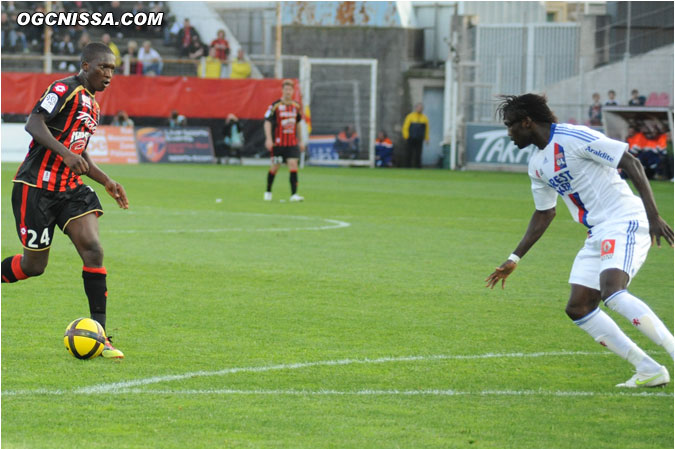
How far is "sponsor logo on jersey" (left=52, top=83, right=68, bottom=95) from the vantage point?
7.02 metres

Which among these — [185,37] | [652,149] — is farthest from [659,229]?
[185,37]

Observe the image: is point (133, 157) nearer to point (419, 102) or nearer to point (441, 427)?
point (419, 102)

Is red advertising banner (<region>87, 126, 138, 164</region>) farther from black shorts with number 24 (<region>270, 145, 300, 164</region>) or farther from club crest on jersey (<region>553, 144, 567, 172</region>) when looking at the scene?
club crest on jersey (<region>553, 144, 567, 172</region>)

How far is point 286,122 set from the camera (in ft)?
66.8

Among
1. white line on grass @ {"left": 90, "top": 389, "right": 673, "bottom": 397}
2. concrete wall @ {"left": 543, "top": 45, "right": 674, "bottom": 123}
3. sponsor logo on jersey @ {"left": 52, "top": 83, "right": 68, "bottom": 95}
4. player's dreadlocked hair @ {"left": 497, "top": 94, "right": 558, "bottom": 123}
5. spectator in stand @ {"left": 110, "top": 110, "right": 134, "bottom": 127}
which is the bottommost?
white line on grass @ {"left": 90, "top": 389, "right": 673, "bottom": 397}

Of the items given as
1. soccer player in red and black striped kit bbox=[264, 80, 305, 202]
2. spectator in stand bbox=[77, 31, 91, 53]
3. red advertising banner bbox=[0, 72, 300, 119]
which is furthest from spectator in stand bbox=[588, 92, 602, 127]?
spectator in stand bbox=[77, 31, 91, 53]

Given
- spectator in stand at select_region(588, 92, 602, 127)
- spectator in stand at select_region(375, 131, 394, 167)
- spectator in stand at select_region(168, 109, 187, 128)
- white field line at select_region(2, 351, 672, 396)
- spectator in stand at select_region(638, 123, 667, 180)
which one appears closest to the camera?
white field line at select_region(2, 351, 672, 396)

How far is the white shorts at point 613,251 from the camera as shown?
20.2 feet

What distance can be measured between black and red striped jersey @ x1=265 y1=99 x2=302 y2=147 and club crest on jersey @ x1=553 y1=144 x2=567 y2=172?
14.1m

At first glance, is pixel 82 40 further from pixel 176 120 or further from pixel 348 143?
pixel 348 143

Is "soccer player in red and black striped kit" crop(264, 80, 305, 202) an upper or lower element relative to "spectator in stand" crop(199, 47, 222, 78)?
lower

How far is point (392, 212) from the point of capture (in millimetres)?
18531

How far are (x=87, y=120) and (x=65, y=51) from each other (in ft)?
101

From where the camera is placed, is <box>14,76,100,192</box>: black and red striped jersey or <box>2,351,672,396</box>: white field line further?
<box>14,76,100,192</box>: black and red striped jersey
